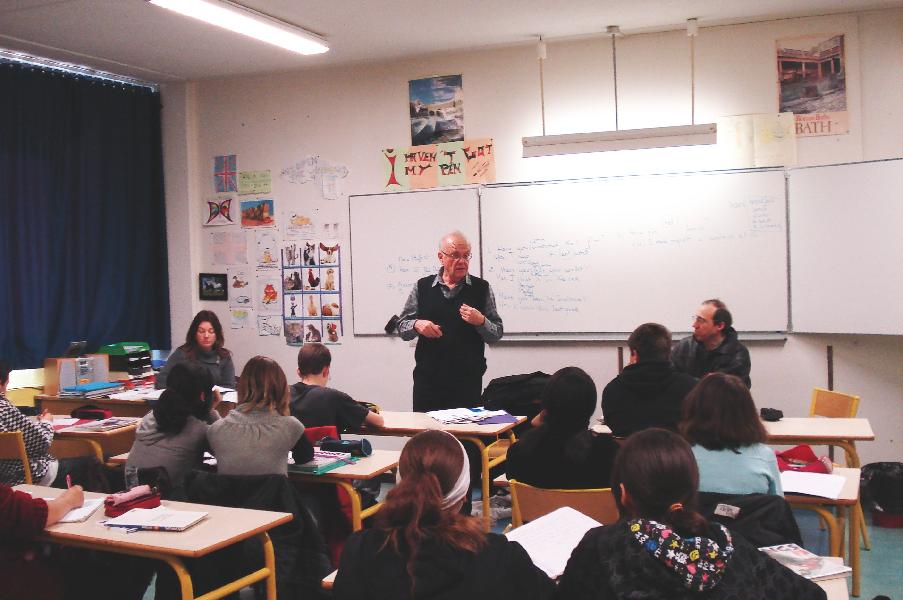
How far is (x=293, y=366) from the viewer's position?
705 cm

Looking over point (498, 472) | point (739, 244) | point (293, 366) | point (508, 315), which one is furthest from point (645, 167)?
point (293, 366)

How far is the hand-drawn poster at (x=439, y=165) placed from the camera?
250 inches

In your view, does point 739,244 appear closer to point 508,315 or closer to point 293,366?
point 508,315

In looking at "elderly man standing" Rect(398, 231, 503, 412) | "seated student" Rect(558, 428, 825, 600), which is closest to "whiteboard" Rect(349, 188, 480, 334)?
"elderly man standing" Rect(398, 231, 503, 412)

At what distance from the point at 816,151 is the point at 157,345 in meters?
5.38

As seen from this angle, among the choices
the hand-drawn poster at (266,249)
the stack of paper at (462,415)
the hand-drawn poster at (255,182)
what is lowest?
the stack of paper at (462,415)

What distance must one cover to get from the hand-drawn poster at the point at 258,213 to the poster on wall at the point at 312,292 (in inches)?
11.6

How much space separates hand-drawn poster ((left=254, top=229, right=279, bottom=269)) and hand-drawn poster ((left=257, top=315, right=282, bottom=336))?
0.42m

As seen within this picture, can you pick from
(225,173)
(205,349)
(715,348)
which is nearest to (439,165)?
(225,173)

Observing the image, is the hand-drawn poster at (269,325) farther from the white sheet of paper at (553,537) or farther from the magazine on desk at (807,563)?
the magazine on desk at (807,563)

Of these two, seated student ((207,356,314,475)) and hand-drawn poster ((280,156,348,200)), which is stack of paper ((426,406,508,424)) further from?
hand-drawn poster ((280,156,348,200))

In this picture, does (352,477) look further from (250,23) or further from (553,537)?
(250,23)

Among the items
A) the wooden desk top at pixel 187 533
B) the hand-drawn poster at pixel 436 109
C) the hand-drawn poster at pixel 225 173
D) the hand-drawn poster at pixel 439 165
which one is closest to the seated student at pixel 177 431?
the wooden desk top at pixel 187 533

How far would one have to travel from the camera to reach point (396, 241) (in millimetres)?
6578
